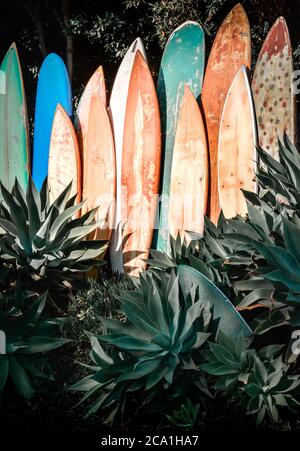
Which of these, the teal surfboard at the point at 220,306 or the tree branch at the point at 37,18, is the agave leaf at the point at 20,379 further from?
the tree branch at the point at 37,18

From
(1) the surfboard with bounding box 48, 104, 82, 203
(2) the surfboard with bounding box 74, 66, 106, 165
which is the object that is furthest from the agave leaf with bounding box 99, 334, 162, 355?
(2) the surfboard with bounding box 74, 66, 106, 165

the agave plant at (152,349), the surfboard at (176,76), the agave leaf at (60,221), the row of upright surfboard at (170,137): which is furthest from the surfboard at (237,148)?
the agave plant at (152,349)

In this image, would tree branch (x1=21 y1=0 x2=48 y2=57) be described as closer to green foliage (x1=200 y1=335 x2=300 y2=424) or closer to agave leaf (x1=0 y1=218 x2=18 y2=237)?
agave leaf (x1=0 y1=218 x2=18 y2=237)

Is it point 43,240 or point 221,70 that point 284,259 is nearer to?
point 43,240

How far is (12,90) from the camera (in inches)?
212

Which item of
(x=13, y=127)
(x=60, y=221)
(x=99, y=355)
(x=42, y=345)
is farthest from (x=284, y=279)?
(x=13, y=127)

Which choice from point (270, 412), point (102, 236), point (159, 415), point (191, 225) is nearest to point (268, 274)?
point (270, 412)

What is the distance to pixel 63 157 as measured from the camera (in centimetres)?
498

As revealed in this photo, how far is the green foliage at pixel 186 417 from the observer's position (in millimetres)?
2779

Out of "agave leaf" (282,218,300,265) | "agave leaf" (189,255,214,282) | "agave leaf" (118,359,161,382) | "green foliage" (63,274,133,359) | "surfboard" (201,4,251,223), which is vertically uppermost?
"surfboard" (201,4,251,223)

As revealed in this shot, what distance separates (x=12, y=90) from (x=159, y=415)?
3.30 m

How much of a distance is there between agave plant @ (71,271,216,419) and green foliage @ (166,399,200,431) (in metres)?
0.07

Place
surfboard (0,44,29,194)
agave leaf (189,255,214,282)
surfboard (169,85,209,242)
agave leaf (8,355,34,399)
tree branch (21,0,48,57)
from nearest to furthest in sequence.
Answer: agave leaf (8,355,34,399), agave leaf (189,255,214,282), surfboard (169,85,209,242), surfboard (0,44,29,194), tree branch (21,0,48,57)

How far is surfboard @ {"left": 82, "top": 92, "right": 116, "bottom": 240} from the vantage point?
4.80 m
